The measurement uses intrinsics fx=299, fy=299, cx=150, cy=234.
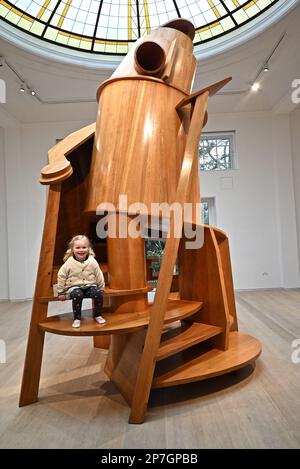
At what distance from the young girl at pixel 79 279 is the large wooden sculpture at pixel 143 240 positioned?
0.08 meters

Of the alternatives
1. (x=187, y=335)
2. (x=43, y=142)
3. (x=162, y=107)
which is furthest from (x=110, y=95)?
(x=43, y=142)

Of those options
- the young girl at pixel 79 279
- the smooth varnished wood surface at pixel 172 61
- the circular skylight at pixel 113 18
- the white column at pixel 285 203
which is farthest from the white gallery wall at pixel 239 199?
the young girl at pixel 79 279

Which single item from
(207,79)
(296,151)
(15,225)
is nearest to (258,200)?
(296,151)

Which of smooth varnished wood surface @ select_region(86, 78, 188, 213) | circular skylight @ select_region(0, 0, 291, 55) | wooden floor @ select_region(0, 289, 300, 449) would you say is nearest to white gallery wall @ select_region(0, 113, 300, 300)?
circular skylight @ select_region(0, 0, 291, 55)

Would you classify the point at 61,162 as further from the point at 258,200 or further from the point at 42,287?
the point at 258,200

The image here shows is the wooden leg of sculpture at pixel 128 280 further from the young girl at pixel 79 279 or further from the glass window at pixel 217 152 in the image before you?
the glass window at pixel 217 152

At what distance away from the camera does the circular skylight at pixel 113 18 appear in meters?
4.92

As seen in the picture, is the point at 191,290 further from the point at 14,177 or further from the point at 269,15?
the point at 14,177

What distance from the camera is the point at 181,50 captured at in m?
2.36

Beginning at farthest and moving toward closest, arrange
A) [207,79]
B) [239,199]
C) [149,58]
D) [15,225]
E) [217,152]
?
[217,152]
[239,199]
[15,225]
[207,79]
[149,58]

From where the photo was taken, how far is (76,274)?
71.8 inches

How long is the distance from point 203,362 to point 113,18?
6059mm

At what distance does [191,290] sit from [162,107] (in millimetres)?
1438

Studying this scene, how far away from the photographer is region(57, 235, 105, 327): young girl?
1.79m
